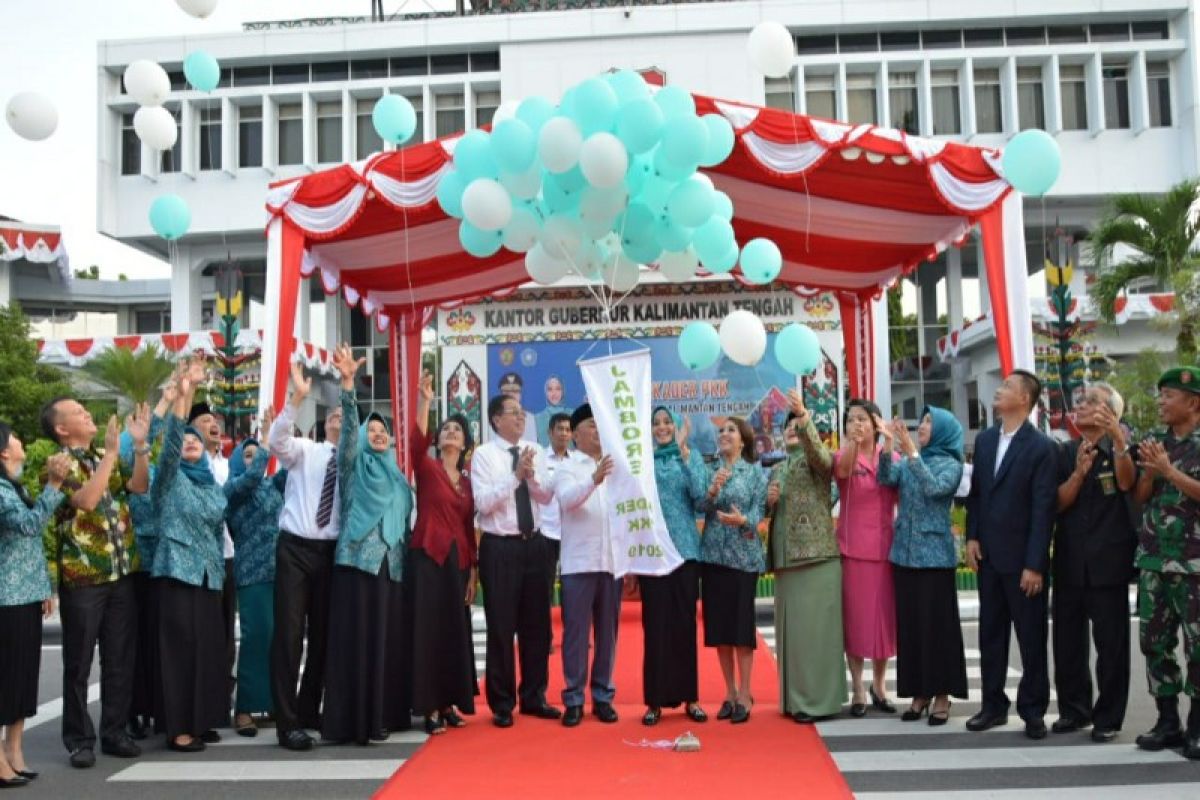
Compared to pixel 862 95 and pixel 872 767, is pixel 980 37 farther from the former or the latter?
pixel 872 767

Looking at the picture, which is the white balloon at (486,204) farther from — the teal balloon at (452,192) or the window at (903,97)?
the window at (903,97)

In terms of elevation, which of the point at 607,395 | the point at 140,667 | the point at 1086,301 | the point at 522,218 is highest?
the point at 1086,301

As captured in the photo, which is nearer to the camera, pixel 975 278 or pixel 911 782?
pixel 911 782

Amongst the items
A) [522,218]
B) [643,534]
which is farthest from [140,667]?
[522,218]

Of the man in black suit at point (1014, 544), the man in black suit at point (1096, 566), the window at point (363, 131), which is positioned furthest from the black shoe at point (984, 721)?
the window at point (363, 131)

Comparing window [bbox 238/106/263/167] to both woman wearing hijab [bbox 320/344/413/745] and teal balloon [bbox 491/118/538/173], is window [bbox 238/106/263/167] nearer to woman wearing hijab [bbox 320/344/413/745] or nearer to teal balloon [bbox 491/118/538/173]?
teal balloon [bbox 491/118/538/173]

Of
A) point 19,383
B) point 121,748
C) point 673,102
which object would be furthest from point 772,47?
point 19,383

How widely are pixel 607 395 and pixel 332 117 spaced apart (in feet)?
86.3

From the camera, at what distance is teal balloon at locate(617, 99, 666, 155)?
677cm

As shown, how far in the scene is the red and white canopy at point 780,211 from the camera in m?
8.46

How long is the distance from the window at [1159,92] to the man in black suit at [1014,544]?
1043 inches

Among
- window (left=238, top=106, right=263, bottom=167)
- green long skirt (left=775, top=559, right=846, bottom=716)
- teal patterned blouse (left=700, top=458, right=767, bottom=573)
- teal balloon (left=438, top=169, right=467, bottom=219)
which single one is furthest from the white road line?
window (left=238, top=106, right=263, bottom=167)

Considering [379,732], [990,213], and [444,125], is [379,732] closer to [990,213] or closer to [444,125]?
[990,213]

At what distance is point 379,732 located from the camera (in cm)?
550
